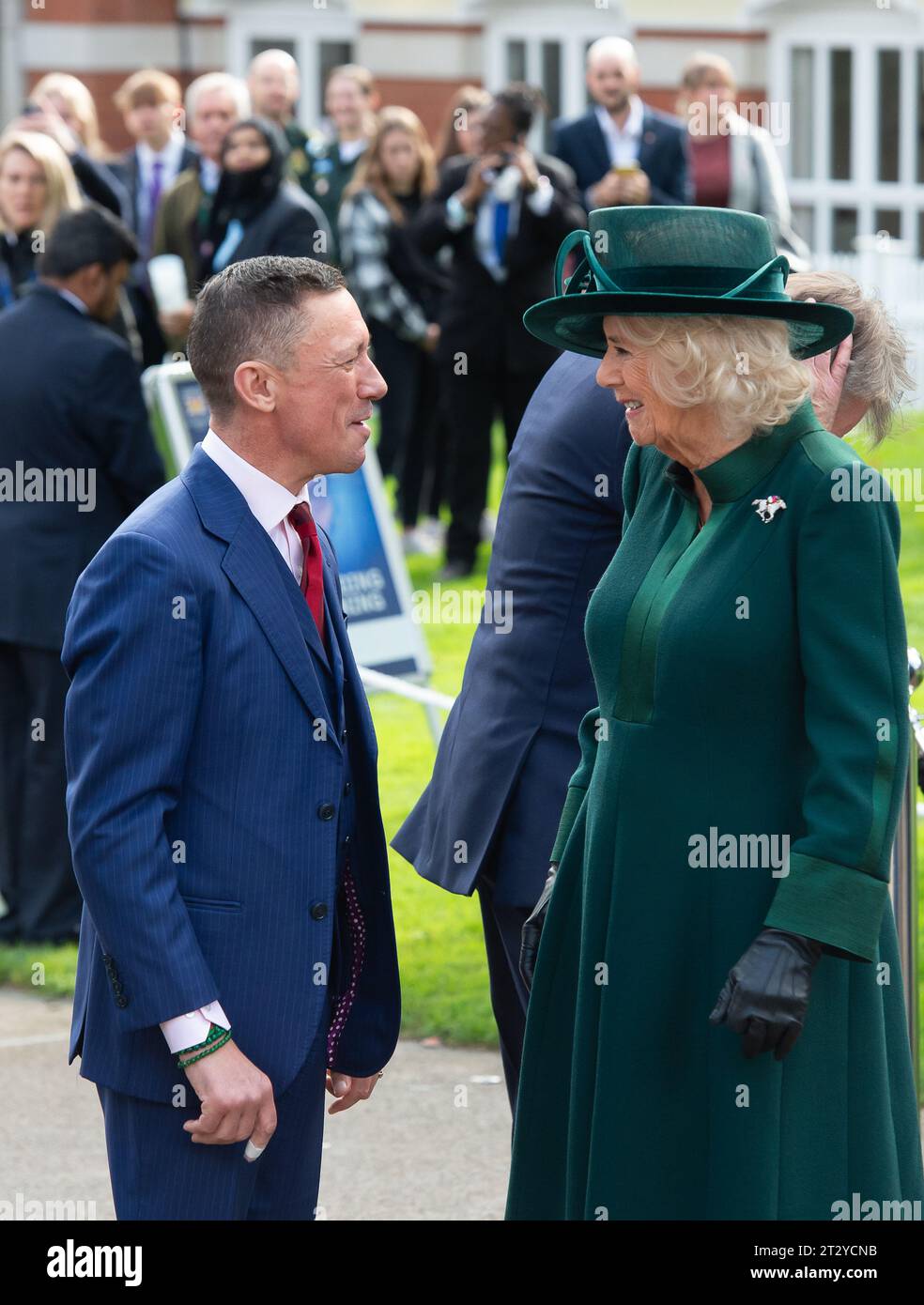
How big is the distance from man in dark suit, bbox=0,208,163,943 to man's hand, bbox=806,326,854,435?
9.87 feet

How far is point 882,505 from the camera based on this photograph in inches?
107

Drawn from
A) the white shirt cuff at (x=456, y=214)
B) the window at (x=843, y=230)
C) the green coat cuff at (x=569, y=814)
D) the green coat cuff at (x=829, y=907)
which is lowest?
the green coat cuff at (x=829, y=907)

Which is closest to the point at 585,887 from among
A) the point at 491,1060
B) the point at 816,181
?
the point at 491,1060

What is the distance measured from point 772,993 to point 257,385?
3.64ft

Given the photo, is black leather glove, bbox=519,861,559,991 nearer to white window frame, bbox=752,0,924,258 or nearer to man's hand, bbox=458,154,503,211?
man's hand, bbox=458,154,503,211

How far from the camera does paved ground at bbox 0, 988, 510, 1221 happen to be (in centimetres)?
433

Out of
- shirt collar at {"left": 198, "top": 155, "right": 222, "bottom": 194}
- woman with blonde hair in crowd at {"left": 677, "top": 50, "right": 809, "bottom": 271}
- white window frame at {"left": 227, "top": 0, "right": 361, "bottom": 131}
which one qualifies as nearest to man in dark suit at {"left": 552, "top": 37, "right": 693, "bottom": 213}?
woman with blonde hair in crowd at {"left": 677, "top": 50, "right": 809, "bottom": 271}

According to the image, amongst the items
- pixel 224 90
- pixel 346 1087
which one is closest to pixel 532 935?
pixel 346 1087

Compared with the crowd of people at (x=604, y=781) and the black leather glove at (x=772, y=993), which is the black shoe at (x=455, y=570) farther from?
the black leather glove at (x=772, y=993)

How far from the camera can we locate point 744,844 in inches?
110

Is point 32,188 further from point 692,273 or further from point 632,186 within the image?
point 692,273

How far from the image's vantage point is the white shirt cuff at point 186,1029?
2.69 m

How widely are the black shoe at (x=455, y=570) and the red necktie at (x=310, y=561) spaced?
6971 millimetres

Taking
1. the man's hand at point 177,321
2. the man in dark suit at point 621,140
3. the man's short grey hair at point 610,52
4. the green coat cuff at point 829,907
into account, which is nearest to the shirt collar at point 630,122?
the man in dark suit at point 621,140
